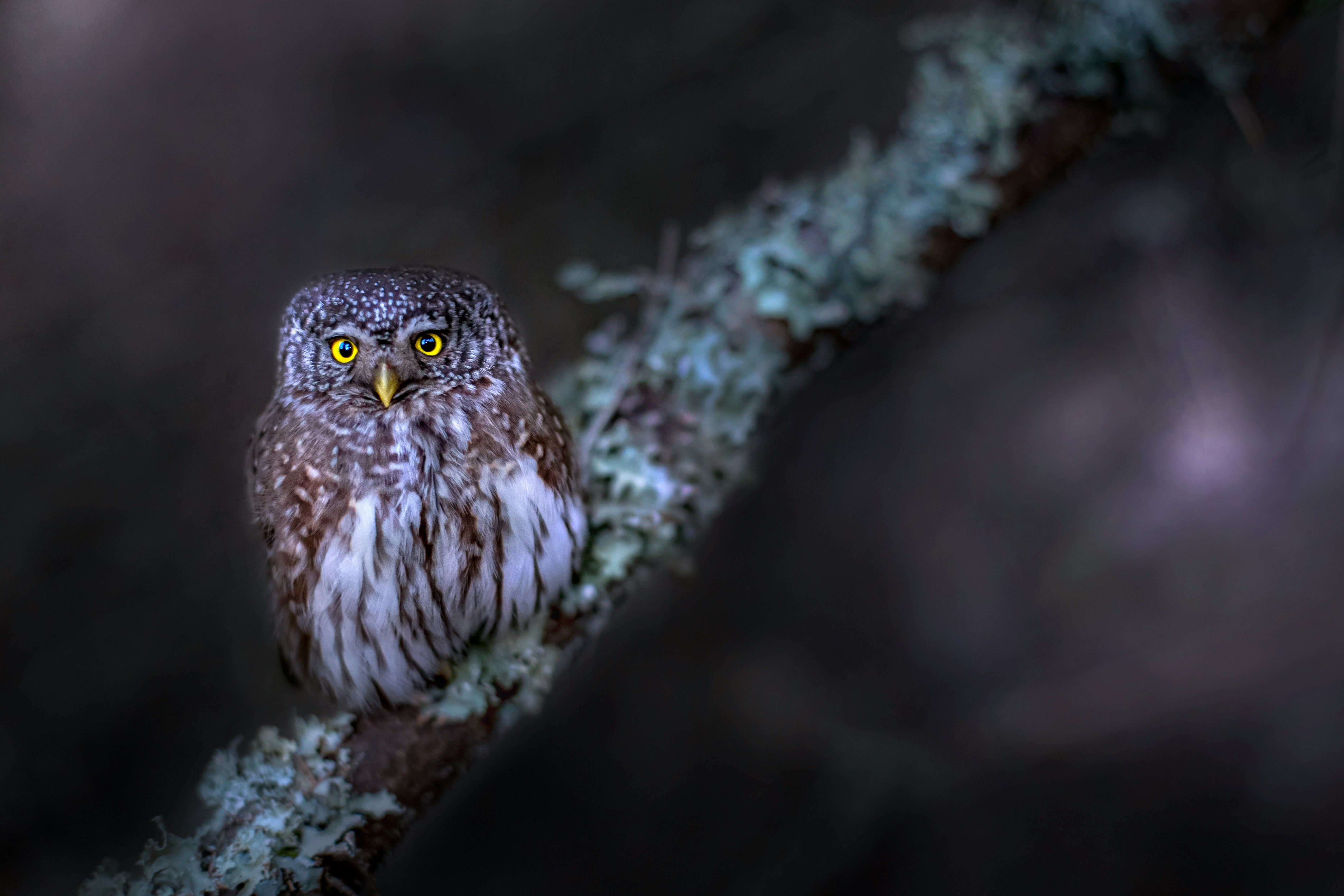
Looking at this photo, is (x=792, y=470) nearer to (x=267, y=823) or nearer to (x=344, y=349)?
(x=344, y=349)

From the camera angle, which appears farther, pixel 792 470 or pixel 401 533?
pixel 792 470

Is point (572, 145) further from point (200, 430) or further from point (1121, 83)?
point (1121, 83)

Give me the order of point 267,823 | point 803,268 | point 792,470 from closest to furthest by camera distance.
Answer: point 267,823 < point 803,268 < point 792,470

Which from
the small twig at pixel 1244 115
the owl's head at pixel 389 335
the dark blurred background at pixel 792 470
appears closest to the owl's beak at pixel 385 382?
the owl's head at pixel 389 335

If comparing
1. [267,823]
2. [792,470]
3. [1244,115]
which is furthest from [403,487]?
[1244,115]

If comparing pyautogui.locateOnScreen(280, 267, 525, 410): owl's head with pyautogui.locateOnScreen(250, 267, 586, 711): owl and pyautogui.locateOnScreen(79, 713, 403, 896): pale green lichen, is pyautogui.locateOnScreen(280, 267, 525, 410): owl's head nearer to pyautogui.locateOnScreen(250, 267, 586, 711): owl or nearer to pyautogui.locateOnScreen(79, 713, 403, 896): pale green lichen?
pyautogui.locateOnScreen(250, 267, 586, 711): owl

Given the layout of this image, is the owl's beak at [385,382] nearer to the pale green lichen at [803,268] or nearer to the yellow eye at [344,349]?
the yellow eye at [344,349]

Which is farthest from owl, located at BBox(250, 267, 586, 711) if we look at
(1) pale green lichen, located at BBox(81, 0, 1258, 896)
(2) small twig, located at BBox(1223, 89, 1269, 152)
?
(2) small twig, located at BBox(1223, 89, 1269, 152)
